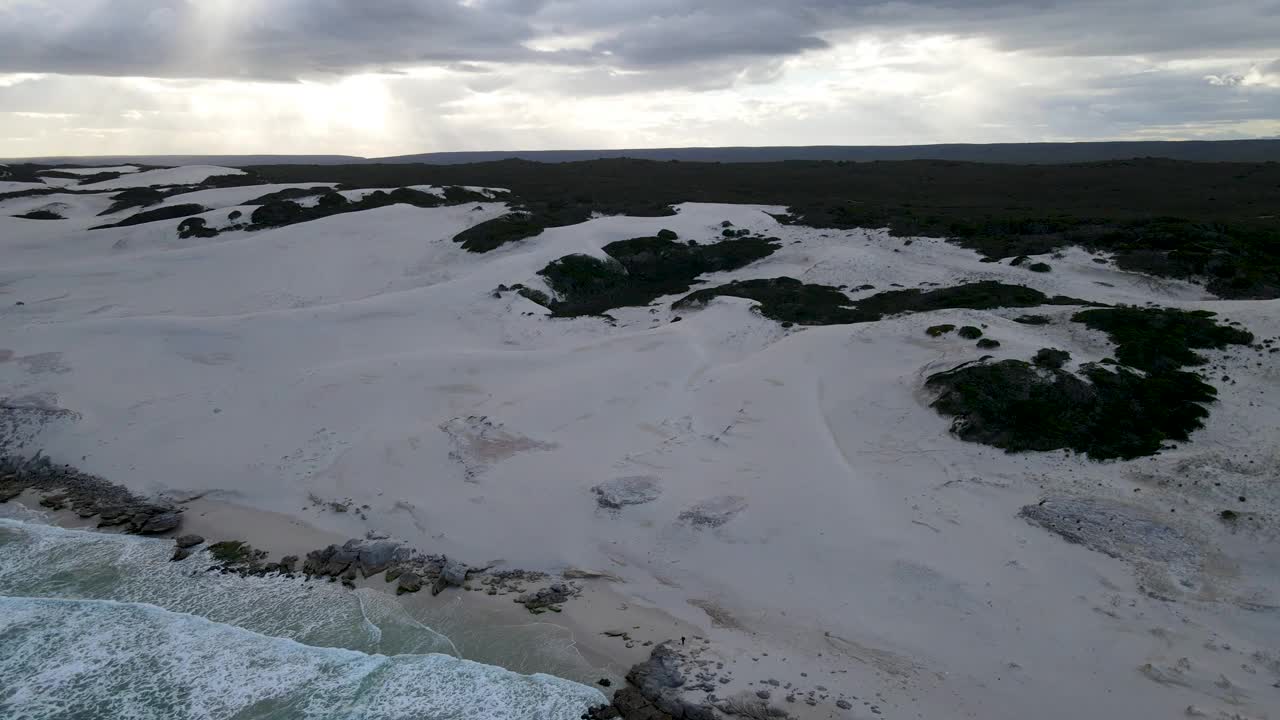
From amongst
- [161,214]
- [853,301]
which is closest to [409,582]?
[853,301]

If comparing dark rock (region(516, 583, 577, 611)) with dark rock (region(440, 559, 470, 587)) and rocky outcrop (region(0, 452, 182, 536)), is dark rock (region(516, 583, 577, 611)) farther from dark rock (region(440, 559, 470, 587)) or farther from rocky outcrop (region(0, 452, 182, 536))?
rocky outcrop (region(0, 452, 182, 536))

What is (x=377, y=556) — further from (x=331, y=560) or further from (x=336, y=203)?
(x=336, y=203)

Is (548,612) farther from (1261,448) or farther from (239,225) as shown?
(239,225)

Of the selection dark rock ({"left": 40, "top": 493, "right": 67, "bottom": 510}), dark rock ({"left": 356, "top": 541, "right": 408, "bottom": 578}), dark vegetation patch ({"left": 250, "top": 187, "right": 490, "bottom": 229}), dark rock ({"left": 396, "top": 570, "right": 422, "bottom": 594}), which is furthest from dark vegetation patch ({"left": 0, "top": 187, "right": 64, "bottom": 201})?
dark rock ({"left": 396, "top": 570, "right": 422, "bottom": 594})

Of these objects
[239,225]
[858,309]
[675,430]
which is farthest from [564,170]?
[675,430]

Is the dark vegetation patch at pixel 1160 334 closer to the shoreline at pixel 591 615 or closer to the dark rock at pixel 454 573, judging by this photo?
the shoreline at pixel 591 615
